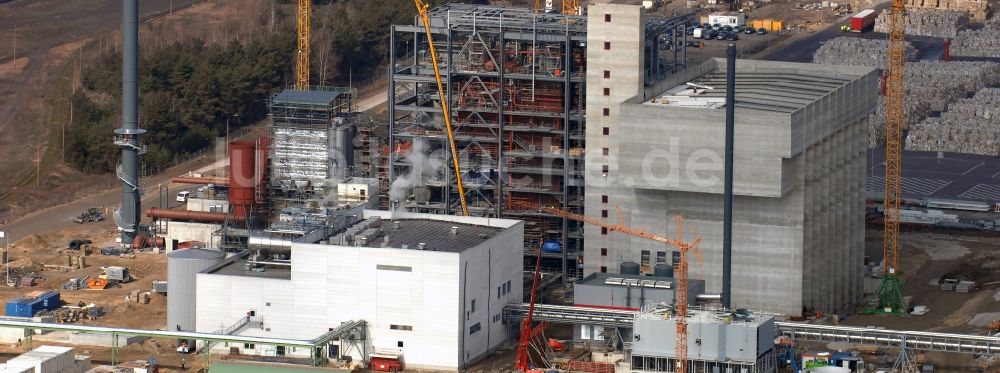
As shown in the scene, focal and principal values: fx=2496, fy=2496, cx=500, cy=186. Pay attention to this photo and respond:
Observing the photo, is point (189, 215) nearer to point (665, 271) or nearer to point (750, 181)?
point (665, 271)

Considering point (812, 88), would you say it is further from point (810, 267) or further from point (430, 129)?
point (430, 129)

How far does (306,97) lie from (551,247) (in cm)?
1975

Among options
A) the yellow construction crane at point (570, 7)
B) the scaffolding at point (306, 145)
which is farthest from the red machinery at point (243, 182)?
the yellow construction crane at point (570, 7)

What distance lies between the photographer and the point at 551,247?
158250mm

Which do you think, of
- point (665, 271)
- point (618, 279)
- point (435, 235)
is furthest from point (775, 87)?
point (435, 235)

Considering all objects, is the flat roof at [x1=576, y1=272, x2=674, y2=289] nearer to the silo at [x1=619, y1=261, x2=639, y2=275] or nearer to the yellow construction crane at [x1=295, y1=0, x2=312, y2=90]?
the silo at [x1=619, y1=261, x2=639, y2=275]

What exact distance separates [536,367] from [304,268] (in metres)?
13.8

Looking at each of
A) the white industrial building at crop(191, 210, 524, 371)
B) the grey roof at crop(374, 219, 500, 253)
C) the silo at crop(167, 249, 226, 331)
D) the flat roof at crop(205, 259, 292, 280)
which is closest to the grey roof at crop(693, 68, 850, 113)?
the grey roof at crop(374, 219, 500, 253)

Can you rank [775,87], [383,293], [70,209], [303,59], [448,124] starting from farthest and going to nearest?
[303,59], [70,209], [448,124], [775,87], [383,293]

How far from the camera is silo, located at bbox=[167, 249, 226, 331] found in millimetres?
142625

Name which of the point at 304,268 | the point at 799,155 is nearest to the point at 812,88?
the point at 799,155

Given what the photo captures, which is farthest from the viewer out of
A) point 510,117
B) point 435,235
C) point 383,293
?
point 510,117

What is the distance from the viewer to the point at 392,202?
523ft

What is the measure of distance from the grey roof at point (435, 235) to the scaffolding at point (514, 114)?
13.3 metres
